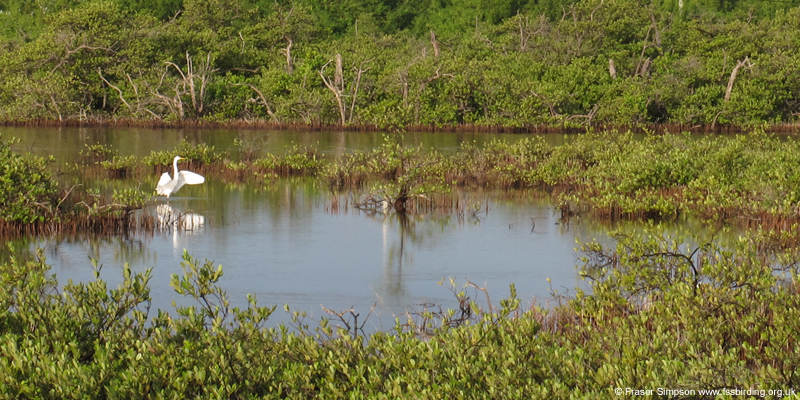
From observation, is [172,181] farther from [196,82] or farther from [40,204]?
[196,82]

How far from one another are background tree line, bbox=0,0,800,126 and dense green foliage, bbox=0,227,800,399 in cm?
2347

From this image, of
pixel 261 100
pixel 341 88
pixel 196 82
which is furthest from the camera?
pixel 261 100

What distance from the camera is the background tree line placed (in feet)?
99.2

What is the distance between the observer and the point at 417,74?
30453 millimetres

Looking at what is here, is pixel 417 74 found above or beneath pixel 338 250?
above

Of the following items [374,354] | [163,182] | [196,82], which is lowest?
[374,354]

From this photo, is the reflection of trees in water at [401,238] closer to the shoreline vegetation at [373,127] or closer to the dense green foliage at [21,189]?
the dense green foliage at [21,189]

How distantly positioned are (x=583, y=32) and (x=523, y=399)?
1259 inches

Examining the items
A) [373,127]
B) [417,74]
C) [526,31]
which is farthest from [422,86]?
[526,31]

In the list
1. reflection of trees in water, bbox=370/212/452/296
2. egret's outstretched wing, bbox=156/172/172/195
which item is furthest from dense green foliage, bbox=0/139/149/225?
reflection of trees in water, bbox=370/212/452/296

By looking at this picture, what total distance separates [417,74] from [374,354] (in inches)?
1025

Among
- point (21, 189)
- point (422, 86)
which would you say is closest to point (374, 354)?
point (21, 189)

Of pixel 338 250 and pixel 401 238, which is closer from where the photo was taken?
pixel 338 250

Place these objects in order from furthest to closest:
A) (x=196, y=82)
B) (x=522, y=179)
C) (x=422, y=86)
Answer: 1. (x=196, y=82)
2. (x=422, y=86)
3. (x=522, y=179)
